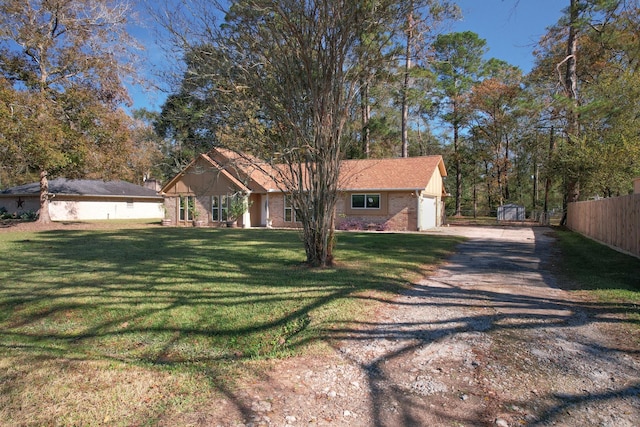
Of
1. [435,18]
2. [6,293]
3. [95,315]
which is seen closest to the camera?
[95,315]

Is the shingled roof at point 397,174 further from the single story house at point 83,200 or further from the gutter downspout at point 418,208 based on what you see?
the single story house at point 83,200

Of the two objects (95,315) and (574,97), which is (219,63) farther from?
(574,97)

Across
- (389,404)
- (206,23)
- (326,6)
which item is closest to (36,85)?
(206,23)

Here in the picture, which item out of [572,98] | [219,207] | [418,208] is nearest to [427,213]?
[418,208]

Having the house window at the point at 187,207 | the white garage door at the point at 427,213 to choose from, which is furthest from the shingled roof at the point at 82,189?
the white garage door at the point at 427,213

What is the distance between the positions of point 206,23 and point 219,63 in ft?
2.71

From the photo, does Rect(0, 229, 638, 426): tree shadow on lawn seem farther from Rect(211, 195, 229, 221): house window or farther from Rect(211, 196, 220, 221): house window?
Rect(211, 196, 220, 221): house window

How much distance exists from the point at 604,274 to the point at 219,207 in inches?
822

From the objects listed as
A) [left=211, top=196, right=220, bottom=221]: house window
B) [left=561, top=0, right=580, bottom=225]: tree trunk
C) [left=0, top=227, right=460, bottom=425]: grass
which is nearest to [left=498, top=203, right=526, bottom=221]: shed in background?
[left=561, top=0, right=580, bottom=225]: tree trunk

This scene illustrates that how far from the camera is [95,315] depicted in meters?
5.33

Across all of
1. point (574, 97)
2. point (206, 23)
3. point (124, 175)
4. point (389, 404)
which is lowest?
point (389, 404)

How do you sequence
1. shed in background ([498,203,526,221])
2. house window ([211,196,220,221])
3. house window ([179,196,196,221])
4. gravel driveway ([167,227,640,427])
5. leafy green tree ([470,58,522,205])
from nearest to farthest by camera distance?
gravel driveway ([167,227,640,427]) → house window ([211,196,220,221]) → house window ([179,196,196,221]) → shed in background ([498,203,526,221]) → leafy green tree ([470,58,522,205])

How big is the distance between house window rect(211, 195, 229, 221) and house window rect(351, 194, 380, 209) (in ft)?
26.1

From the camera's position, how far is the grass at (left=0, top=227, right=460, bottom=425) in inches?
125
